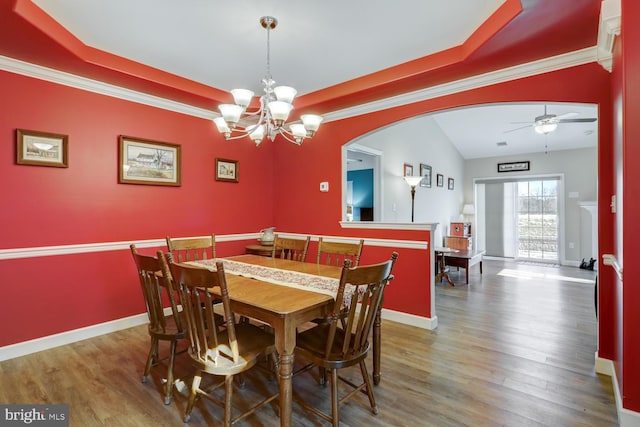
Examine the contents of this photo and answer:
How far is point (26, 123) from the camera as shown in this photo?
2.58m

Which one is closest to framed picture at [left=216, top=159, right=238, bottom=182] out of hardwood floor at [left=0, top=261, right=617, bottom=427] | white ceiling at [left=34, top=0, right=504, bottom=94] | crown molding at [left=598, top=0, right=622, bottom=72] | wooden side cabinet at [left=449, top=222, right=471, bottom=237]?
white ceiling at [left=34, top=0, right=504, bottom=94]

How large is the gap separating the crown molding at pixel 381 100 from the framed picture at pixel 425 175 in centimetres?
299

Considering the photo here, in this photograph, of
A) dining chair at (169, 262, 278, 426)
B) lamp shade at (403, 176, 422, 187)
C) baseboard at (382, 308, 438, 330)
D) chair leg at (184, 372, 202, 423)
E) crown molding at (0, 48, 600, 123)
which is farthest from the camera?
lamp shade at (403, 176, 422, 187)

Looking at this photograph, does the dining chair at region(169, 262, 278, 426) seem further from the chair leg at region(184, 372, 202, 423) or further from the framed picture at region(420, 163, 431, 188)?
the framed picture at region(420, 163, 431, 188)

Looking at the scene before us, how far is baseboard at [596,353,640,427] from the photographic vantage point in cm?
161

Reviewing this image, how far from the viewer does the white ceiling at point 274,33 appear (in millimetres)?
2102

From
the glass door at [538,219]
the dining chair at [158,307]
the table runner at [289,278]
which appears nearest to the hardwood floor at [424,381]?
the dining chair at [158,307]

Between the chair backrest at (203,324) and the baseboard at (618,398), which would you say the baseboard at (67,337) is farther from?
the baseboard at (618,398)

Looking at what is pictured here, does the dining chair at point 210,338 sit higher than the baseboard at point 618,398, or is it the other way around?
the dining chair at point 210,338

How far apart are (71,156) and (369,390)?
10.3 ft

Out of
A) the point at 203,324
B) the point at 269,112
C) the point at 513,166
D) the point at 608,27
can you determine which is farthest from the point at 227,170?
the point at 513,166

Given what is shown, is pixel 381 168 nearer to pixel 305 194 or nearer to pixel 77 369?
pixel 305 194

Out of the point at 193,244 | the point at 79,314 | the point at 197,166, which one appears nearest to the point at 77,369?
the point at 79,314

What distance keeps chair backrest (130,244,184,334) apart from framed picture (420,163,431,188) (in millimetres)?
5261
